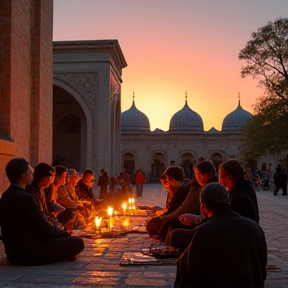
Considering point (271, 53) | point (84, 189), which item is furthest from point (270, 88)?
point (84, 189)

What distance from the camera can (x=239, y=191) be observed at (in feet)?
14.2

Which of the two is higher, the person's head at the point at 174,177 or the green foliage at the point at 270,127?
the green foliage at the point at 270,127

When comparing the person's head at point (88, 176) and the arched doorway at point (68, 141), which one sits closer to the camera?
the person's head at point (88, 176)

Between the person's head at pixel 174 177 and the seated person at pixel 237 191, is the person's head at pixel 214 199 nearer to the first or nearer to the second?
the seated person at pixel 237 191

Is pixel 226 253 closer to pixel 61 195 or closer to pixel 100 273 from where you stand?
pixel 100 273

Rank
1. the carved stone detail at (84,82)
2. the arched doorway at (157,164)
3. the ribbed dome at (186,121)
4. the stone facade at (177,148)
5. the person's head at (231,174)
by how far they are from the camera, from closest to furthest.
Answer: the person's head at (231,174) → the carved stone detail at (84,82) → the stone facade at (177,148) → the arched doorway at (157,164) → the ribbed dome at (186,121)

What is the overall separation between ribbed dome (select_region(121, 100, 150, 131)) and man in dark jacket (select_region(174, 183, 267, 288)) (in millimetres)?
44830

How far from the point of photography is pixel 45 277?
438cm

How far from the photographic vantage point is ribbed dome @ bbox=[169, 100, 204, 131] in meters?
47.6

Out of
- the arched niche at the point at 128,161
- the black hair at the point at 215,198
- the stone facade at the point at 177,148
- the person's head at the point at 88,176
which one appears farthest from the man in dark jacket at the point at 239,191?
the arched niche at the point at 128,161

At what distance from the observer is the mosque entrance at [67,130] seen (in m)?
27.9

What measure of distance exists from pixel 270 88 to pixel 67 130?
1292cm

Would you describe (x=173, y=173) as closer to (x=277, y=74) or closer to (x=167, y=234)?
(x=167, y=234)

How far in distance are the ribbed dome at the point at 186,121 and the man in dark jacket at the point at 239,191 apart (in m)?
42.4
